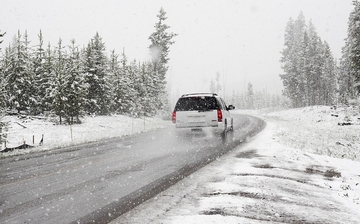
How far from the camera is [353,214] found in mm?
4492

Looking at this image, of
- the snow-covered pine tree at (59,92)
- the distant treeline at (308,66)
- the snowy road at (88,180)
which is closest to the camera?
the snowy road at (88,180)

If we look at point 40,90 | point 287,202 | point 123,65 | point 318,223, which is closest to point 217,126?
point 287,202

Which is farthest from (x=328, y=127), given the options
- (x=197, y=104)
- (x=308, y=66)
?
(x=308, y=66)

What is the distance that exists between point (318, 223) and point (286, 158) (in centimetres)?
536

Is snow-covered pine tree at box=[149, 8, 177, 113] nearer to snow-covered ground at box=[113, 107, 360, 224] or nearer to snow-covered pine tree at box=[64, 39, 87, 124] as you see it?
snow-covered pine tree at box=[64, 39, 87, 124]

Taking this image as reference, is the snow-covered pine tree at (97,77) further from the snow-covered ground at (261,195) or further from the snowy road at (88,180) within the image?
the snow-covered ground at (261,195)

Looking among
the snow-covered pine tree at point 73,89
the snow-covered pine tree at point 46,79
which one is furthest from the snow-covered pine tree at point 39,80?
the snow-covered pine tree at point 73,89

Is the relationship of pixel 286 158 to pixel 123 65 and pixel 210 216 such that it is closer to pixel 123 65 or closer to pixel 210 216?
pixel 210 216

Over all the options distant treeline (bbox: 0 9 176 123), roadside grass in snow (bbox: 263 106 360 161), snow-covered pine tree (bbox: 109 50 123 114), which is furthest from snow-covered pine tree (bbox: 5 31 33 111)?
roadside grass in snow (bbox: 263 106 360 161)

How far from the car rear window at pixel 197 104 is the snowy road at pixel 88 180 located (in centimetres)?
279

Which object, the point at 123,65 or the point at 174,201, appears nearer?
the point at 174,201

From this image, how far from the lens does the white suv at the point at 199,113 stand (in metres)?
13.2

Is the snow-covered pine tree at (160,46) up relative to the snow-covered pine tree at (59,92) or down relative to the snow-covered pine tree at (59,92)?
up

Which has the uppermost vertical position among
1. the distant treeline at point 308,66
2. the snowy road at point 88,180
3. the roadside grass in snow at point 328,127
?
the distant treeline at point 308,66
